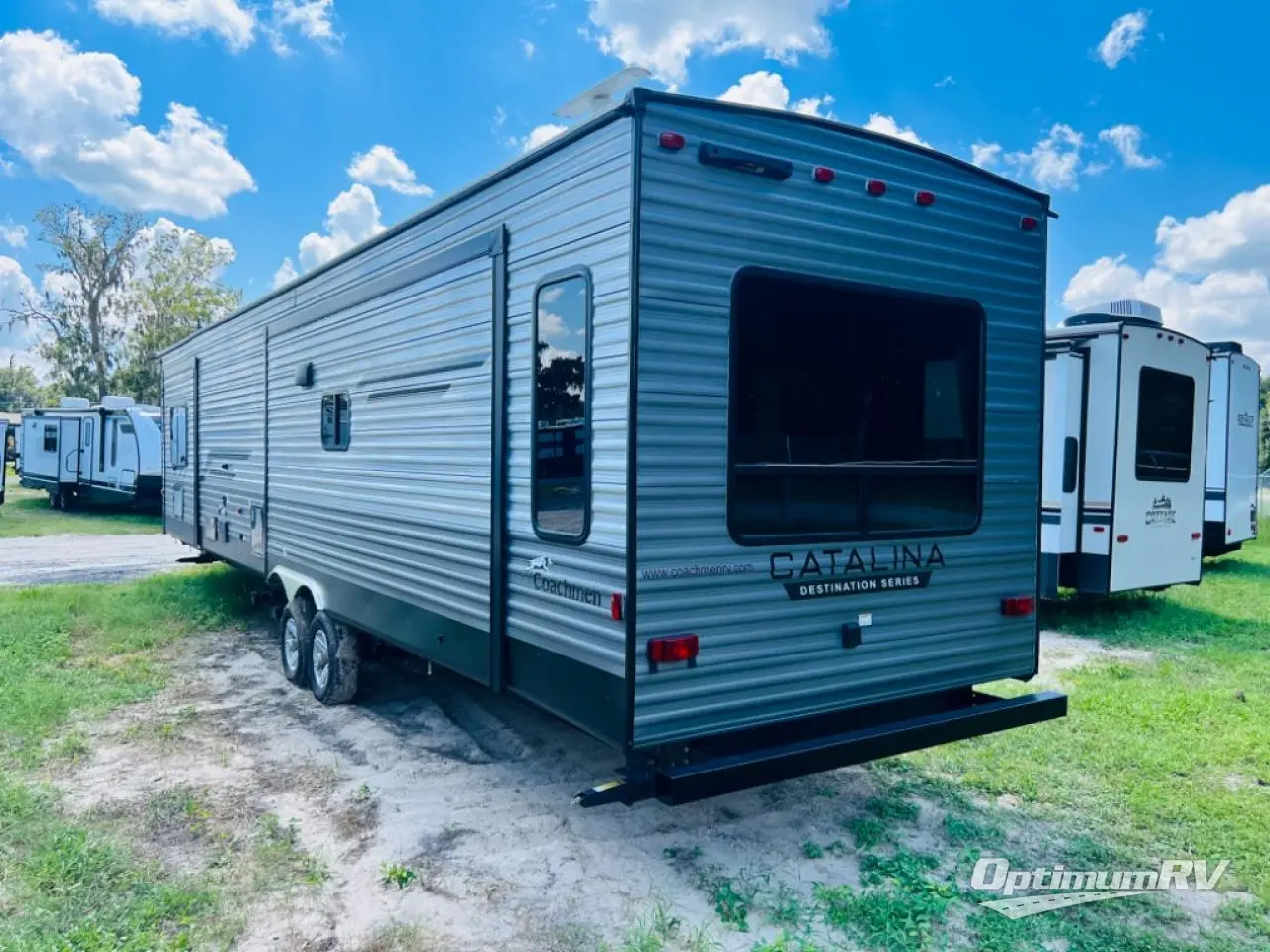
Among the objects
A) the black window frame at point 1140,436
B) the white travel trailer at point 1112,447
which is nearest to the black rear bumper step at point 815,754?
the white travel trailer at point 1112,447

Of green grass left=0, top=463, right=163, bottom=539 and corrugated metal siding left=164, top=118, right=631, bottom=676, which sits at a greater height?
corrugated metal siding left=164, top=118, right=631, bottom=676

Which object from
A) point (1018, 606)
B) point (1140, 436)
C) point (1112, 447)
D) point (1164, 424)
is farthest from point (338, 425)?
point (1164, 424)

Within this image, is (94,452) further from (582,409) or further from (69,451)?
(582,409)

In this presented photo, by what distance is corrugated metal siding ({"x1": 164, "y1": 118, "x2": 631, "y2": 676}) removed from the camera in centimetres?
334

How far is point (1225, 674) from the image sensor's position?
6.75 metres

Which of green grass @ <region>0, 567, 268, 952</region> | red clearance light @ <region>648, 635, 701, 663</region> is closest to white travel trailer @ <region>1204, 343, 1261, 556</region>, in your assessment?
red clearance light @ <region>648, 635, 701, 663</region>

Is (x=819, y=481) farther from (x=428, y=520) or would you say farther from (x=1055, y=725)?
(x=1055, y=725)

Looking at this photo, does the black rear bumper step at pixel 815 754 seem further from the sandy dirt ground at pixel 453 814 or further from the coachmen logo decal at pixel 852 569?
the coachmen logo decal at pixel 852 569

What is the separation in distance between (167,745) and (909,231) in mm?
4846

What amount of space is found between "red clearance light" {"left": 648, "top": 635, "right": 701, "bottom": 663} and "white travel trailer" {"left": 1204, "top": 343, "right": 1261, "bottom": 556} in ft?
34.1

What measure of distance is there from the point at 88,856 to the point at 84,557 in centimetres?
1138

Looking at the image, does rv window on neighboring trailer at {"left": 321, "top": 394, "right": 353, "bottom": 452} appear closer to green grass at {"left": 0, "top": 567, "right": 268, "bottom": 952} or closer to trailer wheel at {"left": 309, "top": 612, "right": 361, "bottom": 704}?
trailer wheel at {"left": 309, "top": 612, "right": 361, "bottom": 704}

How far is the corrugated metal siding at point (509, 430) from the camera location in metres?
3.34

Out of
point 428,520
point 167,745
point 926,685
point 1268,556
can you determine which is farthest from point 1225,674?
point 1268,556
